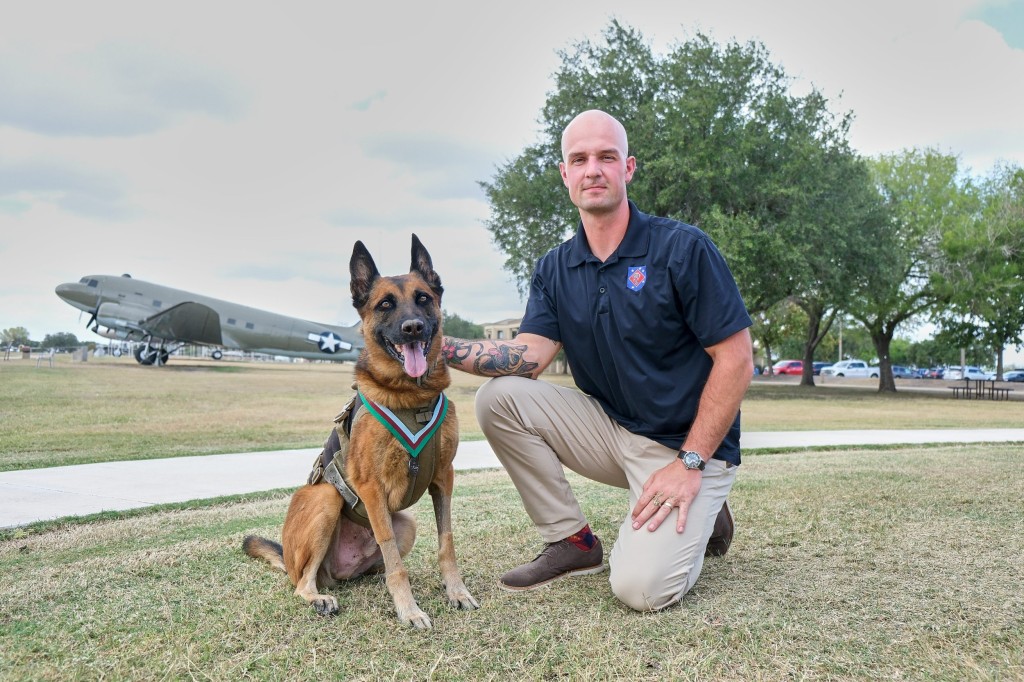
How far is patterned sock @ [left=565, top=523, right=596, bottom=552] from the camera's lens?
11.2 ft

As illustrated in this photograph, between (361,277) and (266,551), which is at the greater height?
(361,277)

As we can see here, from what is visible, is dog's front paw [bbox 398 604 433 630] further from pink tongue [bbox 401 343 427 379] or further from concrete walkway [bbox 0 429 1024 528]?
concrete walkway [bbox 0 429 1024 528]

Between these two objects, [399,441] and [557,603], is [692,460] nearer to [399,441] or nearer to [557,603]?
[557,603]

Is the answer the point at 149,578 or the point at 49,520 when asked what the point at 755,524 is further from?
the point at 49,520

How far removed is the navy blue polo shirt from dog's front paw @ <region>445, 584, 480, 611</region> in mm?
1109

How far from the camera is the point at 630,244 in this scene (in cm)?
338

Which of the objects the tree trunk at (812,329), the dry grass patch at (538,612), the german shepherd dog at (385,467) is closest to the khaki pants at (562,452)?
the dry grass patch at (538,612)

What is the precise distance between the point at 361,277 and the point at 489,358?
0.82m

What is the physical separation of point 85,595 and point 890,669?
130 inches

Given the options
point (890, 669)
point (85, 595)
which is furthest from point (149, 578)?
point (890, 669)

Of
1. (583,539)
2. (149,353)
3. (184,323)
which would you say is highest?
(184,323)

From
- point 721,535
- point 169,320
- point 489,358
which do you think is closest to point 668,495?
point 721,535

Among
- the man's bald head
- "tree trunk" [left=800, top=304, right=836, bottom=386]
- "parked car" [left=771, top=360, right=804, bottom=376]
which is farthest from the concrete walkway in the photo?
"parked car" [left=771, top=360, right=804, bottom=376]

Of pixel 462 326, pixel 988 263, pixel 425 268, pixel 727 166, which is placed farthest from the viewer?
pixel 462 326
